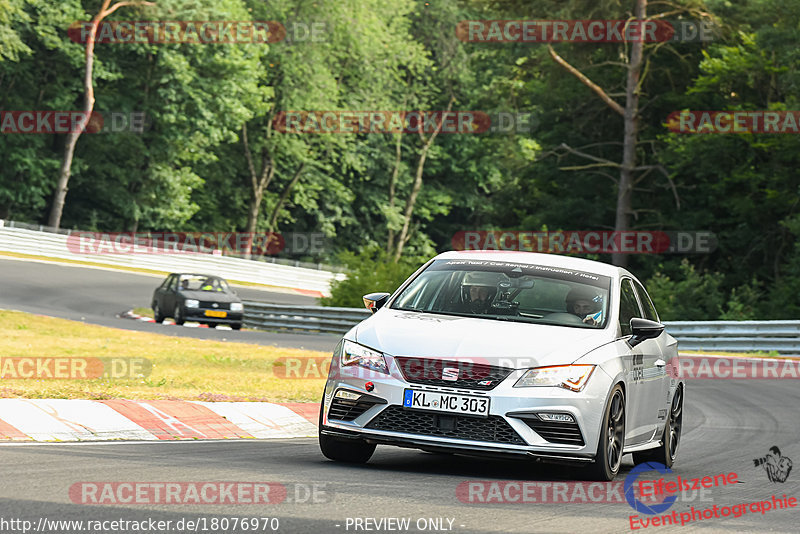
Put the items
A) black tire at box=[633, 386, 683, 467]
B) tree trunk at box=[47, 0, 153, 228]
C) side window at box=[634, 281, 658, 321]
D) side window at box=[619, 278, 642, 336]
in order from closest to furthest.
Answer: side window at box=[619, 278, 642, 336] < black tire at box=[633, 386, 683, 467] < side window at box=[634, 281, 658, 321] < tree trunk at box=[47, 0, 153, 228]

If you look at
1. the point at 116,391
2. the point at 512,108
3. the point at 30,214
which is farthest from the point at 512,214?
the point at 116,391

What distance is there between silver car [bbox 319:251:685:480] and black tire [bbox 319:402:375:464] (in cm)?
1

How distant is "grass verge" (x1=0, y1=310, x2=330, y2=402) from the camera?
12633 mm

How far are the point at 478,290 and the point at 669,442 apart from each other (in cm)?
230

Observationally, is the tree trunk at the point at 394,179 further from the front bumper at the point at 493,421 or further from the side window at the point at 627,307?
the front bumper at the point at 493,421

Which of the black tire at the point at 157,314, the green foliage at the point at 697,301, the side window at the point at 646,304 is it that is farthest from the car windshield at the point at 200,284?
the side window at the point at 646,304

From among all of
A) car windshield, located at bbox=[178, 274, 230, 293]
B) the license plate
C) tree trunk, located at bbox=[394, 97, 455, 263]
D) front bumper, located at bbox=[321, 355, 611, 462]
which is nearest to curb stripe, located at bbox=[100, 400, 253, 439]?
front bumper, located at bbox=[321, 355, 611, 462]

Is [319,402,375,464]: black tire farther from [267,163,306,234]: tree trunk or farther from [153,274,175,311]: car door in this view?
[267,163,306,234]: tree trunk

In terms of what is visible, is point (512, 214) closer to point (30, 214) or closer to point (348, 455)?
point (30, 214)

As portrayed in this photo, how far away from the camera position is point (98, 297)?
137ft

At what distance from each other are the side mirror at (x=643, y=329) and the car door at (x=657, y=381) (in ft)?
1.08

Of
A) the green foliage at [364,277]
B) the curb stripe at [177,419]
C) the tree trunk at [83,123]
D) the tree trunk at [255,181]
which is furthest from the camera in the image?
the tree trunk at [255,181]

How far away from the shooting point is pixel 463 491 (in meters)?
7.88

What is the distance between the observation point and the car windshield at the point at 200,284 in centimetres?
3412
